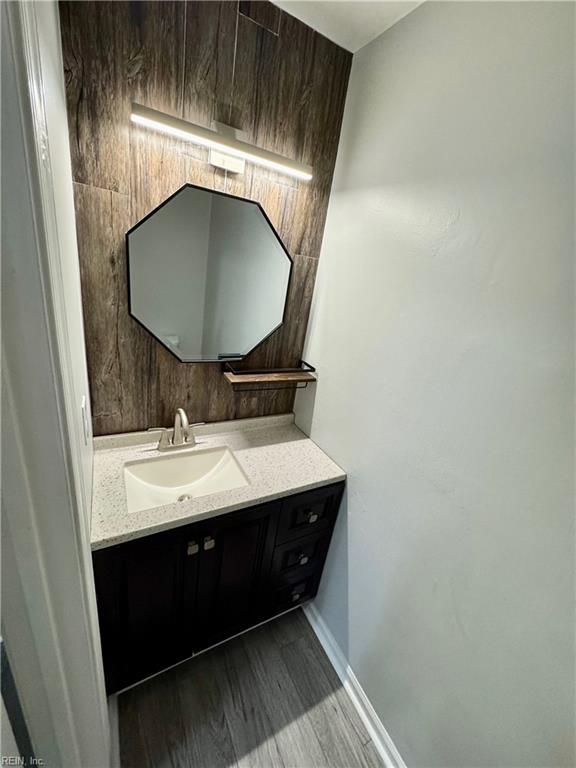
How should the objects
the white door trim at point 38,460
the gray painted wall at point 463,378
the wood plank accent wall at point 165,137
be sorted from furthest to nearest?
the wood plank accent wall at point 165,137 < the gray painted wall at point 463,378 < the white door trim at point 38,460

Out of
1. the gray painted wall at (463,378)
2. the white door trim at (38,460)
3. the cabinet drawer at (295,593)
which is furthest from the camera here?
the cabinet drawer at (295,593)

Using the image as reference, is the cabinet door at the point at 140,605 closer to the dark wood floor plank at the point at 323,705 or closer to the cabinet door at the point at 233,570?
the cabinet door at the point at 233,570

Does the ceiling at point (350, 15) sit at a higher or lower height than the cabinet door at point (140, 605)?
higher

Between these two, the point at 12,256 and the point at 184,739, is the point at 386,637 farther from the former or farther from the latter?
the point at 12,256

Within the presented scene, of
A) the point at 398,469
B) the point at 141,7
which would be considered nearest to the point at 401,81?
the point at 141,7

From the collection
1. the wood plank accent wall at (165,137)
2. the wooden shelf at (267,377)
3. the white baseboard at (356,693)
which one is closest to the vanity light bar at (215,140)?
the wood plank accent wall at (165,137)

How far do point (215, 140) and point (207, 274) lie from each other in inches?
17.9

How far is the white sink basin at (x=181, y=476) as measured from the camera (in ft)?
4.04

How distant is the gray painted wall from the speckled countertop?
0.91 ft

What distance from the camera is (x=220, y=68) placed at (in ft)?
3.46

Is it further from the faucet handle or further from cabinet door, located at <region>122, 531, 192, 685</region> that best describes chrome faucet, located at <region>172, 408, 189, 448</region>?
cabinet door, located at <region>122, 531, 192, 685</region>

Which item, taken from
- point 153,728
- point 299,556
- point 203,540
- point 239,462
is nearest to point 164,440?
point 239,462

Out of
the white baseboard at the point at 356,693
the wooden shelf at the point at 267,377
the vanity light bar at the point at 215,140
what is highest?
the vanity light bar at the point at 215,140

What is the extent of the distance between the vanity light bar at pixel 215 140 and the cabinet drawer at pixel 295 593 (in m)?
1.82
